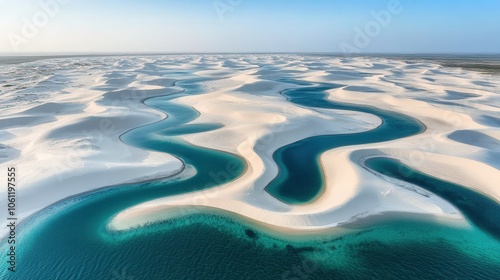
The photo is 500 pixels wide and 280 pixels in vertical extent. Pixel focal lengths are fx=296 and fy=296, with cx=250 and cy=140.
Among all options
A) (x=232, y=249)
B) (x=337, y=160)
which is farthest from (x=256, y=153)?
(x=232, y=249)

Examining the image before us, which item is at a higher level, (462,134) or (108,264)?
(462,134)

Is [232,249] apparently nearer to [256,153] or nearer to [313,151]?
[256,153]

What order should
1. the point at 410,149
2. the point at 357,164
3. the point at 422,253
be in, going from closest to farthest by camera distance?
the point at 422,253
the point at 357,164
the point at 410,149

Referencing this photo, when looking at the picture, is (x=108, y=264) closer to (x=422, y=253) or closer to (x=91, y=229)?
(x=91, y=229)

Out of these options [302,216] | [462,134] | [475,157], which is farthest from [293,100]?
[302,216]

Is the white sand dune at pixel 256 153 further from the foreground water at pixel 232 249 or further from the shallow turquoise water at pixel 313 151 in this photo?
the foreground water at pixel 232 249

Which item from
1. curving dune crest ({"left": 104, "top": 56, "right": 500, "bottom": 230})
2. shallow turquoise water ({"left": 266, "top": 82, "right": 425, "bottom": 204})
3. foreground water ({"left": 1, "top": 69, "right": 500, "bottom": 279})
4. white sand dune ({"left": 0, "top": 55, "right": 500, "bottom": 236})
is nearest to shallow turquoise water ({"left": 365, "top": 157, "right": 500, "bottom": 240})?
curving dune crest ({"left": 104, "top": 56, "right": 500, "bottom": 230})

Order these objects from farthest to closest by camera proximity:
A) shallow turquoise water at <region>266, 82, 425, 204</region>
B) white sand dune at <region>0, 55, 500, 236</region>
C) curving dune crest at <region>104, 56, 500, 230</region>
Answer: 1. shallow turquoise water at <region>266, 82, 425, 204</region>
2. white sand dune at <region>0, 55, 500, 236</region>
3. curving dune crest at <region>104, 56, 500, 230</region>

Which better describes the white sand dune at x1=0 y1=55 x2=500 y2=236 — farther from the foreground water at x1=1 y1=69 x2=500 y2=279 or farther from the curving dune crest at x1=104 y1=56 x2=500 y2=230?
the foreground water at x1=1 y1=69 x2=500 y2=279
